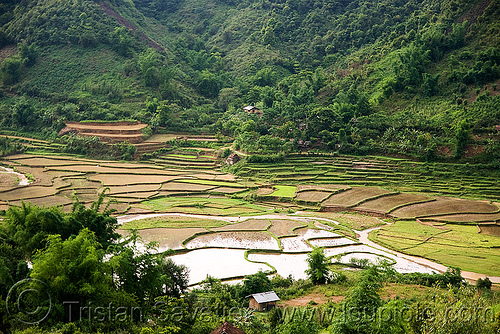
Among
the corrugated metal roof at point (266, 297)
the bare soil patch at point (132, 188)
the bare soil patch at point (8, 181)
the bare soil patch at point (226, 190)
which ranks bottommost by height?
the bare soil patch at point (226, 190)

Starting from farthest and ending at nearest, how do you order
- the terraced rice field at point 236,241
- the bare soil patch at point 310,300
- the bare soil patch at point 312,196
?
the bare soil patch at point 312,196
the terraced rice field at point 236,241
the bare soil patch at point 310,300

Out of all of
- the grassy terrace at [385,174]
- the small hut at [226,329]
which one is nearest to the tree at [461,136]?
the grassy terrace at [385,174]

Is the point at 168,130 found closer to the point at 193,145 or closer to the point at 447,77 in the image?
the point at 193,145

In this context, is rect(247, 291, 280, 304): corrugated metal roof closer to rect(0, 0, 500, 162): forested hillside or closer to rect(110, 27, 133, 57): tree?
rect(0, 0, 500, 162): forested hillside

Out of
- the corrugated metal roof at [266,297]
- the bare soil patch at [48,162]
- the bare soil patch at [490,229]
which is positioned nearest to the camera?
the corrugated metal roof at [266,297]

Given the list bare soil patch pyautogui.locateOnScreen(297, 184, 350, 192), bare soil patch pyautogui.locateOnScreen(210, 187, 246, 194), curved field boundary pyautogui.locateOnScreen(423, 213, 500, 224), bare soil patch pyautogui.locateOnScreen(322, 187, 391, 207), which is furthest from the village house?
curved field boundary pyautogui.locateOnScreen(423, 213, 500, 224)

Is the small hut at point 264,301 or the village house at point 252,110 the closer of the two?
the small hut at point 264,301

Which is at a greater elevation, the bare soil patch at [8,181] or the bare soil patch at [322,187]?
the bare soil patch at [8,181]

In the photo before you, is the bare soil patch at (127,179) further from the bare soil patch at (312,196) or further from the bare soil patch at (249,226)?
the bare soil patch at (249,226)

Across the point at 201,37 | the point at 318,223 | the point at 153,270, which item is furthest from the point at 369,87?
the point at 153,270
